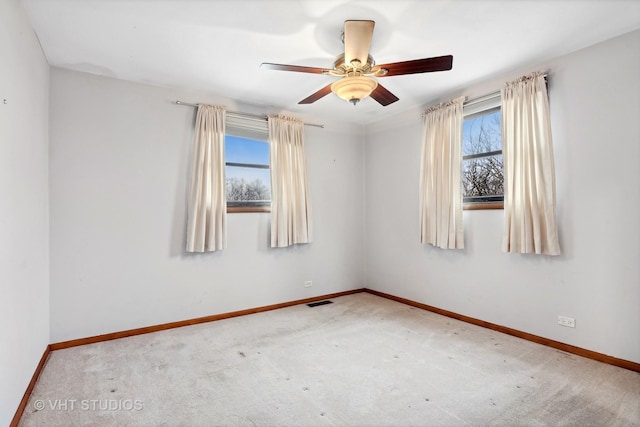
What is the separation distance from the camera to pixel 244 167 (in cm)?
408

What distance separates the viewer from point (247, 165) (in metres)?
4.10

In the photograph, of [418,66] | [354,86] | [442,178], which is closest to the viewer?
[418,66]

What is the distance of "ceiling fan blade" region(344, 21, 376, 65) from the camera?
2059mm

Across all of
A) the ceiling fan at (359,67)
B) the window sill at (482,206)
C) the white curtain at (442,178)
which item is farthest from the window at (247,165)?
the window sill at (482,206)

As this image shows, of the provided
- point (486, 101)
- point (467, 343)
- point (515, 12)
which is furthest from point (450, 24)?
point (467, 343)

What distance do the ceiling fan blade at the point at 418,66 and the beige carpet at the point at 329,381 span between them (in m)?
2.28

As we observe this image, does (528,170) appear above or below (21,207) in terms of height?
above

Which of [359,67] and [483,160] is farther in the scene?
[483,160]

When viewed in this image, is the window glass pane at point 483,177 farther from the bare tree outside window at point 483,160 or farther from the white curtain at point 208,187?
the white curtain at point 208,187

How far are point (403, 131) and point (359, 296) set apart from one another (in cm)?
249

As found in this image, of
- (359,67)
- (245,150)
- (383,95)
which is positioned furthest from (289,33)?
(245,150)

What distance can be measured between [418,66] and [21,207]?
2852 mm

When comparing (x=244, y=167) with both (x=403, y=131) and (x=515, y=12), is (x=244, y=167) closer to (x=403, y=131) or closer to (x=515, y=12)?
(x=403, y=131)

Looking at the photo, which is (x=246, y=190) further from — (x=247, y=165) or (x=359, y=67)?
(x=359, y=67)
